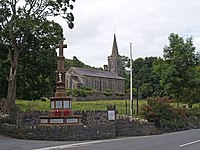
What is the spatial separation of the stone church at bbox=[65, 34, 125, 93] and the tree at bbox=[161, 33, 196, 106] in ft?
227

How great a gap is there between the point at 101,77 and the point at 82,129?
102m

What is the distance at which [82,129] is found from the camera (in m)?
25.9

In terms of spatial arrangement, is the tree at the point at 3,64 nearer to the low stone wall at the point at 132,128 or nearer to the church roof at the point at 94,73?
the low stone wall at the point at 132,128

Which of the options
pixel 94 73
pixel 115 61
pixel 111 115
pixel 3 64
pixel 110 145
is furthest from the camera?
pixel 115 61

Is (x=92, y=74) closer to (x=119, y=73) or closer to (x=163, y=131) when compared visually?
(x=119, y=73)

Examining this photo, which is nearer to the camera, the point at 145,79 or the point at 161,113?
the point at 161,113

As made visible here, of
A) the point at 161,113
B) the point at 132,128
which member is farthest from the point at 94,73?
the point at 132,128

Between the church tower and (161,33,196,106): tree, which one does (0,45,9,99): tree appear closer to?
(161,33,196,106): tree

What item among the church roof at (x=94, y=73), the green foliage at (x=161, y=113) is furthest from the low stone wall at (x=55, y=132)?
the church roof at (x=94, y=73)

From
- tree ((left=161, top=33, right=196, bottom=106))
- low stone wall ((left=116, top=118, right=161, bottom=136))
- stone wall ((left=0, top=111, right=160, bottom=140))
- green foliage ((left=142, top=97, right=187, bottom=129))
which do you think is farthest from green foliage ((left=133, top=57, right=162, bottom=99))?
stone wall ((left=0, top=111, right=160, bottom=140))

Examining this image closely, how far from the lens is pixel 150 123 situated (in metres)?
33.2

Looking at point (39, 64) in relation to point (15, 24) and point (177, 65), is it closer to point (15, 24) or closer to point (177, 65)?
point (15, 24)

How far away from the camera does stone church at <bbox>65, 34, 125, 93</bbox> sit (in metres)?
118

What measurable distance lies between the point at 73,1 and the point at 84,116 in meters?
12.9
